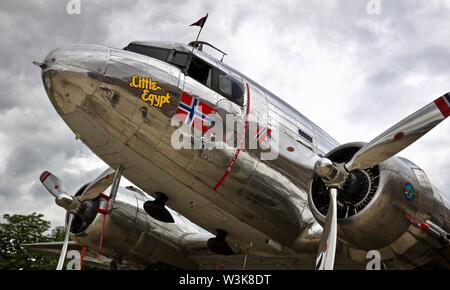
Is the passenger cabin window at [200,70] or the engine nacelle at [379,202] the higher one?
the passenger cabin window at [200,70]

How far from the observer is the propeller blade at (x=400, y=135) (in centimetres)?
623

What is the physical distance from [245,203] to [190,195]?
0.88 meters

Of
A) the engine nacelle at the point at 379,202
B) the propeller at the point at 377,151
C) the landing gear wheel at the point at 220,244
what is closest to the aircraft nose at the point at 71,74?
the propeller at the point at 377,151

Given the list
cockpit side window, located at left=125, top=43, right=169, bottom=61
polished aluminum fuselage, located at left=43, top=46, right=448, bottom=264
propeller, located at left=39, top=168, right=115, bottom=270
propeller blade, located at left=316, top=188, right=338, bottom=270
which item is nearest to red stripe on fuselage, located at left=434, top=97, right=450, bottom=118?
propeller blade, located at left=316, top=188, right=338, bottom=270

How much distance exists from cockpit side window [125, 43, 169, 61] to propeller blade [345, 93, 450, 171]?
133 inches

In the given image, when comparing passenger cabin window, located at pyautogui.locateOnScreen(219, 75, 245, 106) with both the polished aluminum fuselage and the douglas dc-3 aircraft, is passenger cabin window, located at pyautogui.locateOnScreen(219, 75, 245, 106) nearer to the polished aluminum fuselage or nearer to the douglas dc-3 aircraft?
the douglas dc-3 aircraft

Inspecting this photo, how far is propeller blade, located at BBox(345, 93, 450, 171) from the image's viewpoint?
623 cm

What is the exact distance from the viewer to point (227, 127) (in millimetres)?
7469

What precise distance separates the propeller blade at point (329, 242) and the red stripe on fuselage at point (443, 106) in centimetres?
168

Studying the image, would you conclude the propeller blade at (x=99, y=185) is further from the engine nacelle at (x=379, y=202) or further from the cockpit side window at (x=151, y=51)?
the engine nacelle at (x=379, y=202)
